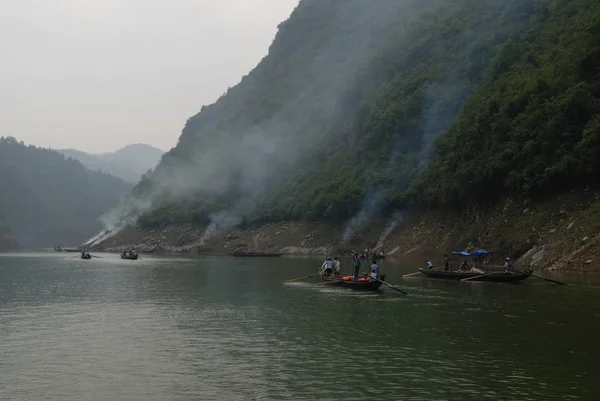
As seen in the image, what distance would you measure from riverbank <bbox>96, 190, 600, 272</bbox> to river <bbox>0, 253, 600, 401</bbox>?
21.8 metres

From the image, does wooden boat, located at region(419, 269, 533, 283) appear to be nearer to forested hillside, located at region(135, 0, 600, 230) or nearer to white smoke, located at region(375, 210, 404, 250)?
forested hillside, located at region(135, 0, 600, 230)

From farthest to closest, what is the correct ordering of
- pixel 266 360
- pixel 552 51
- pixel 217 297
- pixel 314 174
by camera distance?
pixel 314 174 → pixel 552 51 → pixel 217 297 → pixel 266 360

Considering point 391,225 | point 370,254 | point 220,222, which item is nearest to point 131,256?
point 370,254

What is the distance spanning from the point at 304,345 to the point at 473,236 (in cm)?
7671

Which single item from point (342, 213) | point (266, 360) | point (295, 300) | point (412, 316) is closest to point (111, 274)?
point (295, 300)

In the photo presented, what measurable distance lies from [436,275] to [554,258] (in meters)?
16.6

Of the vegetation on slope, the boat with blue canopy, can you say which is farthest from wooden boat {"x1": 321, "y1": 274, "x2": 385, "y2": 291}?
the vegetation on slope

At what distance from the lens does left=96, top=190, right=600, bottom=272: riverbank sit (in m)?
75.6

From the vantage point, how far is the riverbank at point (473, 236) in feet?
248

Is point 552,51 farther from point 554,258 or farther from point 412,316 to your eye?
point 412,316

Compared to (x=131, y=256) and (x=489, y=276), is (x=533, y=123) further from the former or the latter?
(x=131, y=256)

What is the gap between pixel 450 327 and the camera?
35781 millimetres

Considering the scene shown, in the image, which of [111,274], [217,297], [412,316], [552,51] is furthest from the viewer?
[552,51]

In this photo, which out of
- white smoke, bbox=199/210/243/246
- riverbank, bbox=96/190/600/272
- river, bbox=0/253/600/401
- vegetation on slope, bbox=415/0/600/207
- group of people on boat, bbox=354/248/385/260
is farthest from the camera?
white smoke, bbox=199/210/243/246
